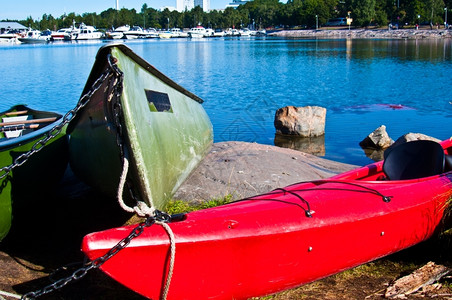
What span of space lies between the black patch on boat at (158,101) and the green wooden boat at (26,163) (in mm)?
1132

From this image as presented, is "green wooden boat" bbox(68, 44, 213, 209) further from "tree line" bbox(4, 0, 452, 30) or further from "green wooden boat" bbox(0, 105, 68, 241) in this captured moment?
"tree line" bbox(4, 0, 452, 30)

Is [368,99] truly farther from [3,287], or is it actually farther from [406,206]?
[3,287]

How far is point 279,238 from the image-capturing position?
459 cm

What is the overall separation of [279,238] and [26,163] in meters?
3.70

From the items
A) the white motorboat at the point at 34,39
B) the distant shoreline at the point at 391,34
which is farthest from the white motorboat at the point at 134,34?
the distant shoreline at the point at 391,34

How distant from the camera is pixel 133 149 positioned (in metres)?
5.26

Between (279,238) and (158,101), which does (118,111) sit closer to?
(158,101)

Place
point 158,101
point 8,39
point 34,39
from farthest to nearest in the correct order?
point 34,39 → point 8,39 → point 158,101

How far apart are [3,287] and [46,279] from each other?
45cm

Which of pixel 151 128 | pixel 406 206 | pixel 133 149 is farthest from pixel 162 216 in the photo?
pixel 406 206

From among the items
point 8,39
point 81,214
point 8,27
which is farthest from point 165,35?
point 81,214

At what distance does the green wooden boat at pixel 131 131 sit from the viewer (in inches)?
207

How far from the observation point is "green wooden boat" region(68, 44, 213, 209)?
5.27 meters

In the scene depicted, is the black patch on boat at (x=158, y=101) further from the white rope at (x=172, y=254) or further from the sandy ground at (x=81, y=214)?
the white rope at (x=172, y=254)
